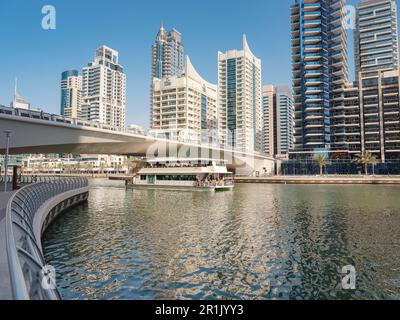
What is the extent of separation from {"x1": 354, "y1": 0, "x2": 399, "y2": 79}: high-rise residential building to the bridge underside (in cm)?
13583

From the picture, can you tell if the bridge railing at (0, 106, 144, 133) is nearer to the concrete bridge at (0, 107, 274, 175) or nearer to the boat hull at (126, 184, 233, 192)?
the concrete bridge at (0, 107, 274, 175)

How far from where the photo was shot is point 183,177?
6406 cm

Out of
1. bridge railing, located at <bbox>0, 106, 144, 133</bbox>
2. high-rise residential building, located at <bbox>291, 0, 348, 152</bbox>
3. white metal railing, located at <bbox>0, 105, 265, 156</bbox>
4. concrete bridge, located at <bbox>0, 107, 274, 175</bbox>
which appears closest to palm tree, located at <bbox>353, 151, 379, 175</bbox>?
high-rise residential building, located at <bbox>291, 0, 348, 152</bbox>

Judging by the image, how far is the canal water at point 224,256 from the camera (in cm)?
1179

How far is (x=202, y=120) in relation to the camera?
552ft

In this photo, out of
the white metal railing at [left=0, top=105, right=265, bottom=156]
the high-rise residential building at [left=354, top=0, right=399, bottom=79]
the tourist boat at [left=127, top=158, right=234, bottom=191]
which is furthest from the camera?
the high-rise residential building at [left=354, top=0, right=399, bottom=79]

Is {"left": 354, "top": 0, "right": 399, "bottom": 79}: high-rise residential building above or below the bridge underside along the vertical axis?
above

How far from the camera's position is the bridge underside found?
3491cm

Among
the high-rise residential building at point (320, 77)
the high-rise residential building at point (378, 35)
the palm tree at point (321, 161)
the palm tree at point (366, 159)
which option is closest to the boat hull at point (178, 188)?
the palm tree at point (321, 161)

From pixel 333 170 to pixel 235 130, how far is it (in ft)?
258

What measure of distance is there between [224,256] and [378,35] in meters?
201

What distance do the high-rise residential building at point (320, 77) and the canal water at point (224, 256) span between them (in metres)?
115

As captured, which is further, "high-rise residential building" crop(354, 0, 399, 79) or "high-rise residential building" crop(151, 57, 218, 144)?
"high-rise residential building" crop(354, 0, 399, 79)

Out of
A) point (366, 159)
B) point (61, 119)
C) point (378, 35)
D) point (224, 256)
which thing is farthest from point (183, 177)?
point (378, 35)
